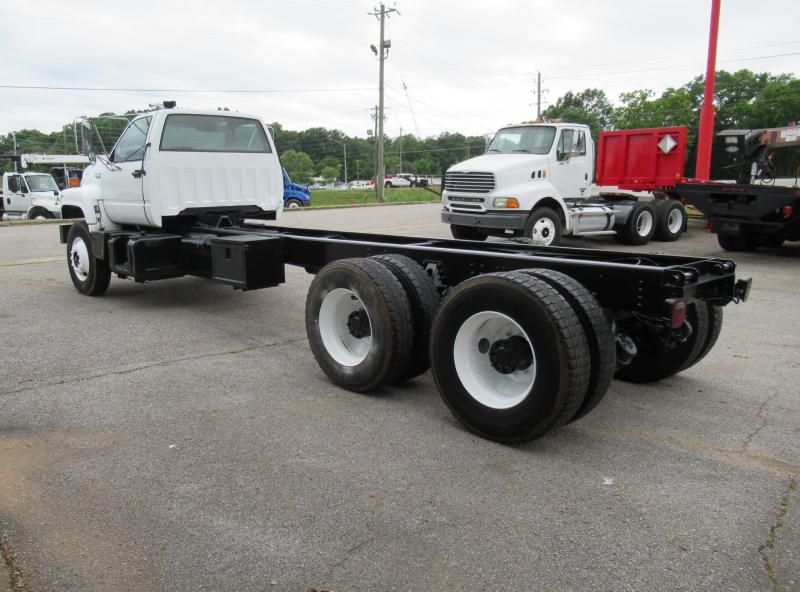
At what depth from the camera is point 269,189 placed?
27.4ft

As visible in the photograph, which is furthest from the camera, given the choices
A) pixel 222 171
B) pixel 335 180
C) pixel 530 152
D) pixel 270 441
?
pixel 335 180

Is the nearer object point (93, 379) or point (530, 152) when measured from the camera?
point (93, 379)

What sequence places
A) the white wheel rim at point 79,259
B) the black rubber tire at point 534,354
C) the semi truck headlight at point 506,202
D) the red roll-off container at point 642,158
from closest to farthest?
the black rubber tire at point 534,354, the white wheel rim at point 79,259, the semi truck headlight at point 506,202, the red roll-off container at point 642,158

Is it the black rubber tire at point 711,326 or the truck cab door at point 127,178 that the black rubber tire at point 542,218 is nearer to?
the truck cab door at point 127,178

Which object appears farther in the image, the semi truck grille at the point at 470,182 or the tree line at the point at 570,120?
the tree line at the point at 570,120


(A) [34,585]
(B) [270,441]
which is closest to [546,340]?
(B) [270,441]

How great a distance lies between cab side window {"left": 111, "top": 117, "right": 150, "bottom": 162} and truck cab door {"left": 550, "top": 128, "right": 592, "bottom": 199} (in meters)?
7.90

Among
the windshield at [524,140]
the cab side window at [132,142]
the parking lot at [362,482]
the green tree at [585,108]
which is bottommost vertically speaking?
the parking lot at [362,482]

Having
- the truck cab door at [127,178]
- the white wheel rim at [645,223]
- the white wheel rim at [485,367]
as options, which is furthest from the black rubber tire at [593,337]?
the white wheel rim at [645,223]

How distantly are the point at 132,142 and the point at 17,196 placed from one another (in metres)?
20.7

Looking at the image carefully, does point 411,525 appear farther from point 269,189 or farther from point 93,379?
point 269,189

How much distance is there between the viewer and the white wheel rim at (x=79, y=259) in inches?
329

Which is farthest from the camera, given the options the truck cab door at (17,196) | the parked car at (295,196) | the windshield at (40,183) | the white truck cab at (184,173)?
the parked car at (295,196)

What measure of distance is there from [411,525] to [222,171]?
5.90m
